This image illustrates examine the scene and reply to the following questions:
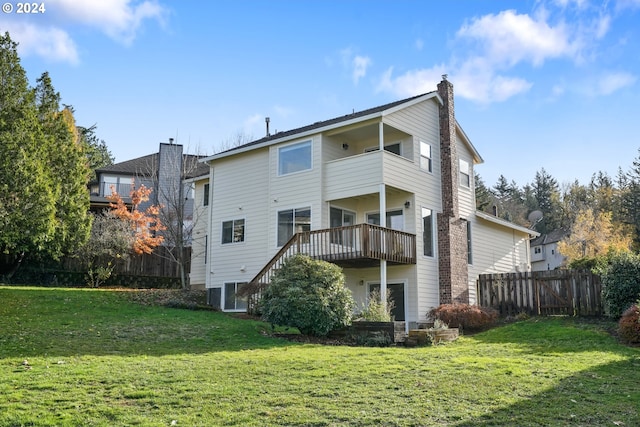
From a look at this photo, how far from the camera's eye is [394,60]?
1628cm

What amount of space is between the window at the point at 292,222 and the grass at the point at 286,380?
25.7ft

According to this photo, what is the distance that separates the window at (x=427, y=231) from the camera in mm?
22625

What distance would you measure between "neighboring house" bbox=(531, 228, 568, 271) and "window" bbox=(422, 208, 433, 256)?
39.1 metres

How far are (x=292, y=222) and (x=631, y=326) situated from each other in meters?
12.7

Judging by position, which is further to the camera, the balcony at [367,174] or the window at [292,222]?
the window at [292,222]

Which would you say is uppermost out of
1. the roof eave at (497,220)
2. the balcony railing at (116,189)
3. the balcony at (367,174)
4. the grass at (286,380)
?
the balcony railing at (116,189)

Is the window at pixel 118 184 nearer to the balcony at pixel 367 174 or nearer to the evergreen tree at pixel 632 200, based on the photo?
the balcony at pixel 367 174

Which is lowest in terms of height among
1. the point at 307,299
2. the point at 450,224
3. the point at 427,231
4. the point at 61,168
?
the point at 307,299

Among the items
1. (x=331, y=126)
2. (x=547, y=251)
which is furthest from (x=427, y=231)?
(x=547, y=251)

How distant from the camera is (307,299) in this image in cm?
1520

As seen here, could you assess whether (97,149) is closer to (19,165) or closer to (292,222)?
(19,165)

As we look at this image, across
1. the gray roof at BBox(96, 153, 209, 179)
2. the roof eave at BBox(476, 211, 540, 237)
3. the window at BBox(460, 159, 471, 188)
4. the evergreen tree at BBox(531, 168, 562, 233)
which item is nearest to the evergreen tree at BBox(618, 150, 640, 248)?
the evergreen tree at BBox(531, 168, 562, 233)

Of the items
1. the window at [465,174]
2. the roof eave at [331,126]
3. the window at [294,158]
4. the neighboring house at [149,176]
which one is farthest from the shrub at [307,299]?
the neighboring house at [149,176]

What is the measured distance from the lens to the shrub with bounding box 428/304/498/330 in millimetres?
19891
